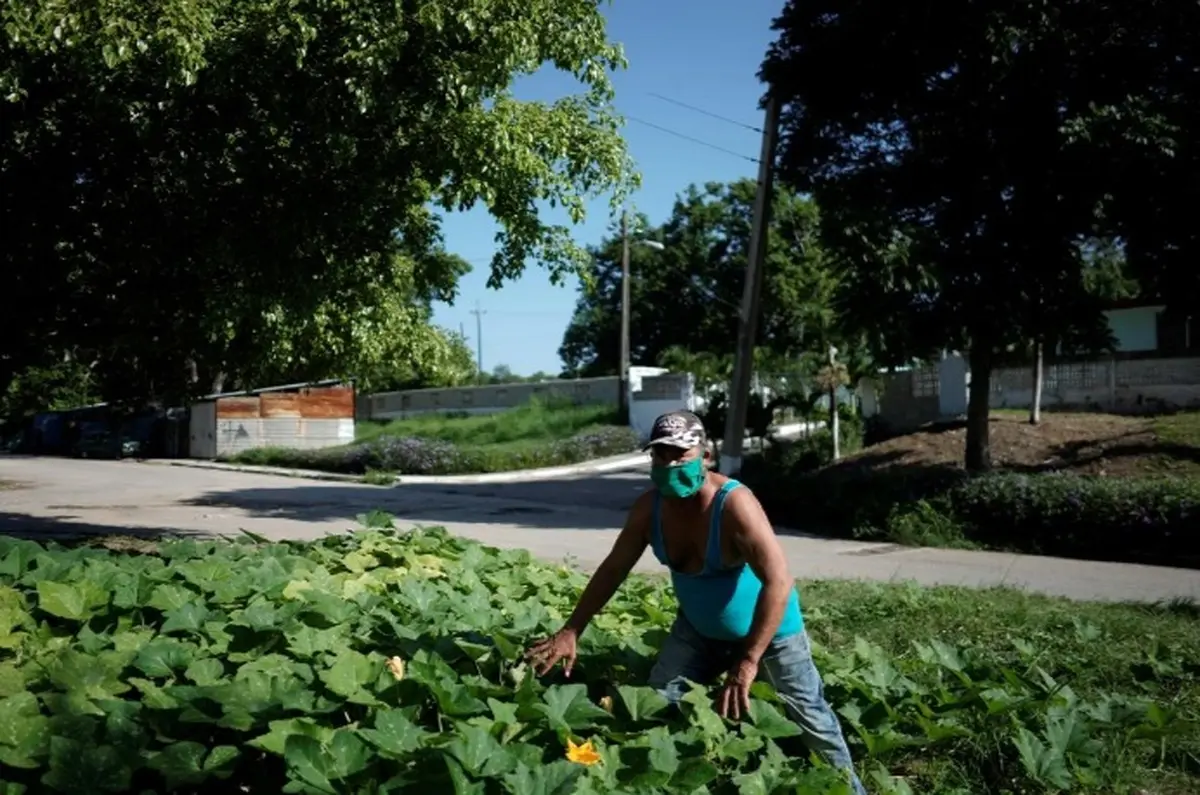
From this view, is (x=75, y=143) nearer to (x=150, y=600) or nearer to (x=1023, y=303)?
(x=150, y=600)

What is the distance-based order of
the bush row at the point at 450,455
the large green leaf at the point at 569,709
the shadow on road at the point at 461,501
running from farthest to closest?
the bush row at the point at 450,455
the shadow on road at the point at 461,501
the large green leaf at the point at 569,709

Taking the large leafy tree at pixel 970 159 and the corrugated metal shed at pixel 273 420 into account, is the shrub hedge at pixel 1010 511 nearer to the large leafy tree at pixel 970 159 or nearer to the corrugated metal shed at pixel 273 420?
the large leafy tree at pixel 970 159

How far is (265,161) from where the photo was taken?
945 centimetres

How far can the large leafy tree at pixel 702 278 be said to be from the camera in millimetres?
42406

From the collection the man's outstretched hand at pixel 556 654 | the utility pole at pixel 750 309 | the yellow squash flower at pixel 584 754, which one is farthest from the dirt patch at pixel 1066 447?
the yellow squash flower at pixel 584 754

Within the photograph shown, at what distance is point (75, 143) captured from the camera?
32.8ft

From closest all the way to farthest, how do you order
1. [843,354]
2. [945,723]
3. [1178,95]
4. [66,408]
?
[945,723] < [1178,95] < [843,354] < [66,408]

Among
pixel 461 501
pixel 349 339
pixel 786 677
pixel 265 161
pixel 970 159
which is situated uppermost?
pixel 970 159

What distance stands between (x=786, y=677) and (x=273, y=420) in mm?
38376

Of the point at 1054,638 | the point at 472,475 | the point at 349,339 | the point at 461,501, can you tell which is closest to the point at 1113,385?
the point at 461,501

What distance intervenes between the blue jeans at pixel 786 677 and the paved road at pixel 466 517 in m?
6.90

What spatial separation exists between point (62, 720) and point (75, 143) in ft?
24.5

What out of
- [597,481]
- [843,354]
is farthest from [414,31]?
[597,481]

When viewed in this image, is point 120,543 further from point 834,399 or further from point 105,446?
point 105,446
